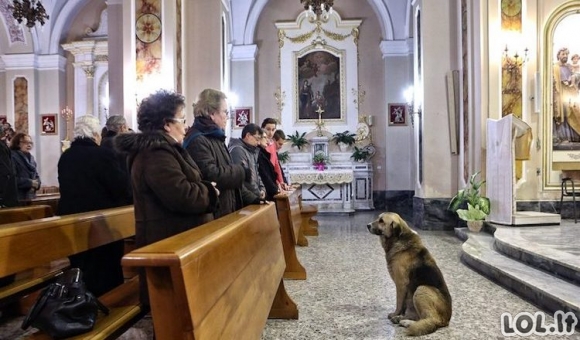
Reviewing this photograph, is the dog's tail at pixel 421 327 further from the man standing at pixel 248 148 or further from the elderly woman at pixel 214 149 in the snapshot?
the man standing at pixel 248 148

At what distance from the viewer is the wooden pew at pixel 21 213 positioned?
352 cm

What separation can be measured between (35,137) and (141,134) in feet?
40.3

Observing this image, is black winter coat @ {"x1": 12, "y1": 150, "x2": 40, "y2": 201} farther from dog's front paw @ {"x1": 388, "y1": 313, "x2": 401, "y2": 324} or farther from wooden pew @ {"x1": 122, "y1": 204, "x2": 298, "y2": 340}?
dog's front paw @ {"x1": 388, "y1": 313, "x2": 401, "y2": 324}

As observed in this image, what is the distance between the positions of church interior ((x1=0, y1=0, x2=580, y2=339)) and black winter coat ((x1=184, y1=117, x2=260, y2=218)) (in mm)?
857

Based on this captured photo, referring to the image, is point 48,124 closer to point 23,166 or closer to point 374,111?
point 23,166

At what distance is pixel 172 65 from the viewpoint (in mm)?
7453

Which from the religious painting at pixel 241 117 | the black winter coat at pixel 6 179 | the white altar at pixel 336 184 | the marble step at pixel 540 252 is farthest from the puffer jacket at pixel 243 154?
the religious painting at pixel 241 117

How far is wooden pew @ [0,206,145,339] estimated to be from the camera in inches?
84.5

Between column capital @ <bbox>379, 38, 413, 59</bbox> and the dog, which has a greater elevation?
column capital @ <bbox>379, 38, 413, 59</bbox>

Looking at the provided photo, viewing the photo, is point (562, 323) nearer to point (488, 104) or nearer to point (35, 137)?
point (488, 104)

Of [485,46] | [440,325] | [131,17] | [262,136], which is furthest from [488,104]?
[131,17]

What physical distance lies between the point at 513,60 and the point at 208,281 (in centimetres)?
712

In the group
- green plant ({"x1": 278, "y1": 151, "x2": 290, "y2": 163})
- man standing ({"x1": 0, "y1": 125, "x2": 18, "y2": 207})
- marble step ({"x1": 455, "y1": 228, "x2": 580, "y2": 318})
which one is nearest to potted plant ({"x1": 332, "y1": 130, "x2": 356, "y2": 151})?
green plant ({"x1": 278, "y1": 151, "x2": 290, "y2": 163})

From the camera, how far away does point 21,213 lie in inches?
143
